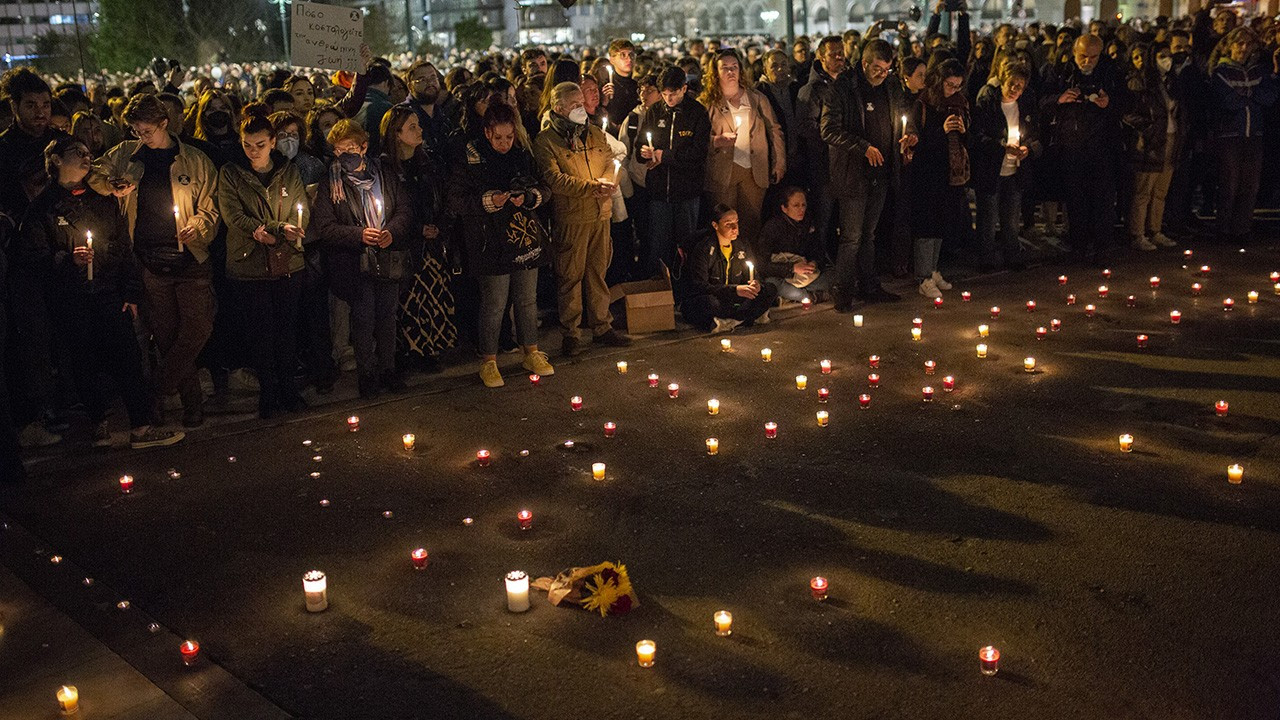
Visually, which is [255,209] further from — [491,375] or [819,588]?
[819,588]

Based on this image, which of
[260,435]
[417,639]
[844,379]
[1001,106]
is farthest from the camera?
[1001,106]

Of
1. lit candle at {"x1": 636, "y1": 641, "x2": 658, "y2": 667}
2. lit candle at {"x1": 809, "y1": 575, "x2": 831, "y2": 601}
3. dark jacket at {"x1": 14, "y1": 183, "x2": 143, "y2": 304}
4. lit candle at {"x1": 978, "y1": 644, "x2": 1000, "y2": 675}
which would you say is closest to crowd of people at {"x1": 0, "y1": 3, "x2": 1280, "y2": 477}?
dark jacket at {"x1": 14, "y1": 183, "x2": 143, "y2": 304}

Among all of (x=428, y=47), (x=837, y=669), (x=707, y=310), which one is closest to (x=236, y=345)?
(x=707, y=310)

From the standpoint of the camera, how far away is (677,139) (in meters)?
10.7

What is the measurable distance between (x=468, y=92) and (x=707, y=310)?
2732 millimetres

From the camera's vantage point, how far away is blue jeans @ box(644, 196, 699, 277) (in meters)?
11.1

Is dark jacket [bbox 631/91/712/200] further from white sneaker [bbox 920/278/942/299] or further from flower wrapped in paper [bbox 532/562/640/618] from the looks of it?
flower wrapped in paper [bbox 532/562/640/618]

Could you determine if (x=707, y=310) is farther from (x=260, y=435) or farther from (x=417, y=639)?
(x=417, y=639)

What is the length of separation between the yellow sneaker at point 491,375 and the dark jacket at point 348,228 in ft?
3.38

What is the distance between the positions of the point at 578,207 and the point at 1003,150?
190 inches

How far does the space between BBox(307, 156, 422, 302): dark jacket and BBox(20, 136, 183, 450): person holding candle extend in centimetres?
127

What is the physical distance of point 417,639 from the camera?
5250mm

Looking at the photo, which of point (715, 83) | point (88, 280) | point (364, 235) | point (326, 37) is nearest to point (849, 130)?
point (715, 83)

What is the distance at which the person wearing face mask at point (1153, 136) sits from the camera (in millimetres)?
13125
